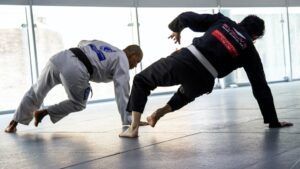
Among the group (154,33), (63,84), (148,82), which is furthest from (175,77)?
(154,33)

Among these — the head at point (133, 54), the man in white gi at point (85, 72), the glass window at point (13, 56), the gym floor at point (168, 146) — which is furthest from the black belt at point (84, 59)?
the glass window at point (13, 56)

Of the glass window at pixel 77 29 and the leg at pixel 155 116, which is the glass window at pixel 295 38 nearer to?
the glass window at pixel 77 29

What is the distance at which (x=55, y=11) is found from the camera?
1081 centimetres

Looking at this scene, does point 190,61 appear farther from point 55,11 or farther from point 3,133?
point 55,11

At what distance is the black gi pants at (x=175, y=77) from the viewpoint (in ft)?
12.7

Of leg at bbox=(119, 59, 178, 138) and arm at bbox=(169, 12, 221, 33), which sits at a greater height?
arm at bbox=(169, 12, 221, 33)

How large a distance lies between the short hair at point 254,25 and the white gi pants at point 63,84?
1579 millimetres

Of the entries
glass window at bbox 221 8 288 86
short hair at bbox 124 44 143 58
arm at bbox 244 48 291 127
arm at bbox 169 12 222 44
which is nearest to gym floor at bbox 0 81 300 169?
arm at bbox 244 48 291 127

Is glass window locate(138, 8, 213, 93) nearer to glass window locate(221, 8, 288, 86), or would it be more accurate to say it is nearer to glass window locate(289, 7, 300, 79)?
glass window locate(221, 8, 288, 86)

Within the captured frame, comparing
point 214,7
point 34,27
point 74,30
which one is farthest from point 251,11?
point 34,27

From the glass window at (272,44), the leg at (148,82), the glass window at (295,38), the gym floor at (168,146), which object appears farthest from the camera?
the glass window at (295,38)

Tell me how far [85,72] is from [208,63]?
1340mm

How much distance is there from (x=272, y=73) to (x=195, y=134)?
11604 mm

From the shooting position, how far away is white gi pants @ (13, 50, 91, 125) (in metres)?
4.66
